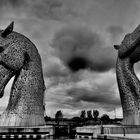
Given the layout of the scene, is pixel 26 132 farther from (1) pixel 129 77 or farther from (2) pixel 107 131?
(1) pixel 129 77

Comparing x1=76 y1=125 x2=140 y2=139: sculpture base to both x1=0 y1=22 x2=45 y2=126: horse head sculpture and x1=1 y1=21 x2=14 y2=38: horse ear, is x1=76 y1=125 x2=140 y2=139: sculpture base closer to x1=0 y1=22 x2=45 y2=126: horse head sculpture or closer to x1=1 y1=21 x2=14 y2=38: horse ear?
x1=0 y1=22 x2=45 y2=126: horse head sculpture

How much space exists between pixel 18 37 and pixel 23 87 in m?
2.38

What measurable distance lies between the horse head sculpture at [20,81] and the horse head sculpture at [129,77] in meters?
3.90

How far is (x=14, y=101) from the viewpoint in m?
8.92

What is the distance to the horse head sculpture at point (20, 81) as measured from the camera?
8.68 meters

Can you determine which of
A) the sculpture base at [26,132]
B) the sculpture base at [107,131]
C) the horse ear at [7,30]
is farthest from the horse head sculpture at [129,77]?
the horse ear at [7,30]

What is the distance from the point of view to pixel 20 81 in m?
9.12

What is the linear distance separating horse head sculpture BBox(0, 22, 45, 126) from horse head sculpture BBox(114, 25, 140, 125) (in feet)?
12.8

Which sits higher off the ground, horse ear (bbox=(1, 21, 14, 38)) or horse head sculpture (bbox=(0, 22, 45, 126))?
horse ear (bbox=(1, 21, 14, 38))

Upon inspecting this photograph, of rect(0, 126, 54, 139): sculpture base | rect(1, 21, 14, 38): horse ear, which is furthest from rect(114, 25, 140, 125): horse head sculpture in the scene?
rect(1, 21, 14, 38): horse ear

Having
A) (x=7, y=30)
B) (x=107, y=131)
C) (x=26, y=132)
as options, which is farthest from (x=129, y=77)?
(x=7, y=30)

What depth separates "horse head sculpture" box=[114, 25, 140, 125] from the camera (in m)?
9.17

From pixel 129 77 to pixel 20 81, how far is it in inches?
201

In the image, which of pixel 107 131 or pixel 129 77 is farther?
pixel 129 77
